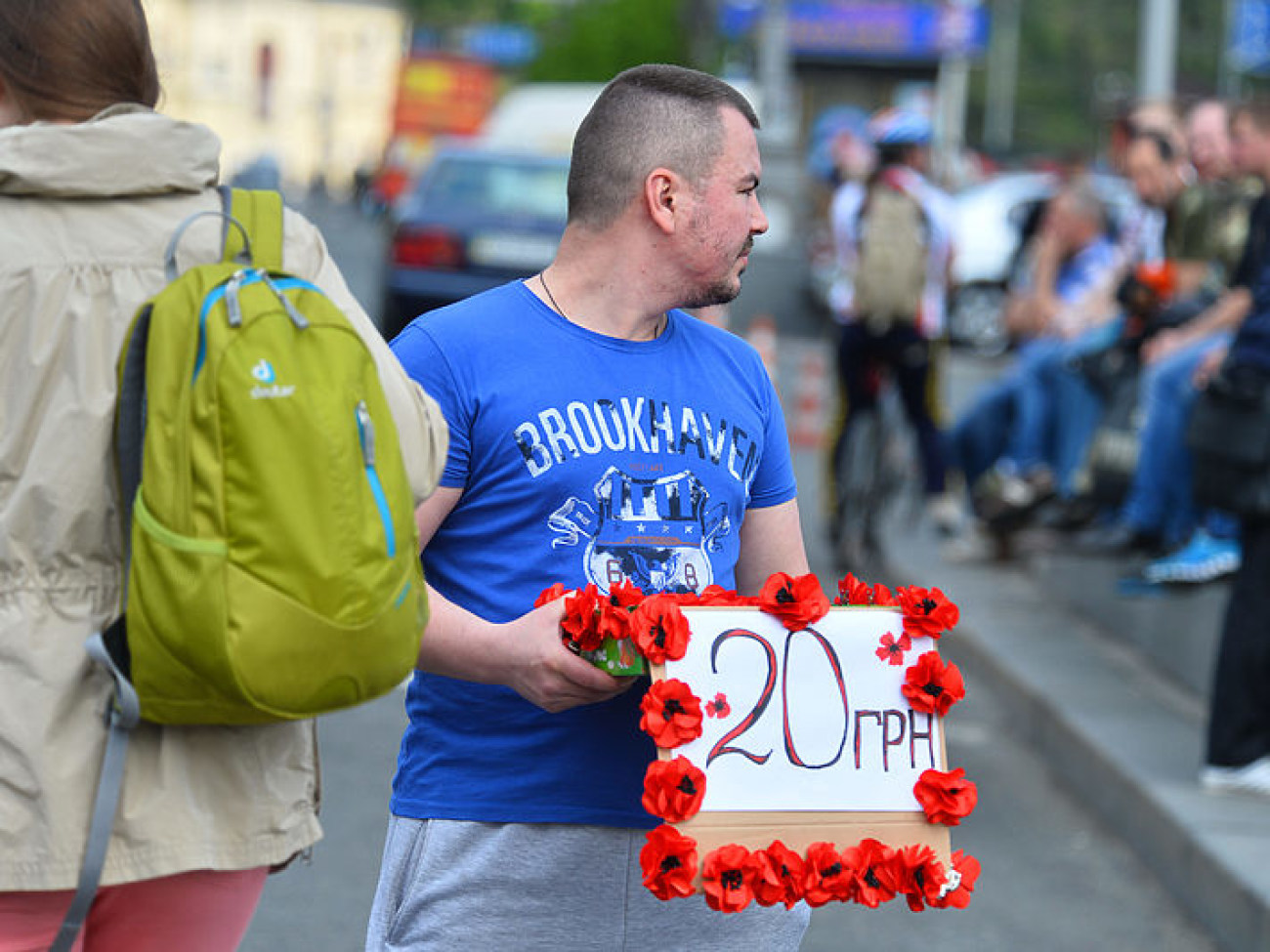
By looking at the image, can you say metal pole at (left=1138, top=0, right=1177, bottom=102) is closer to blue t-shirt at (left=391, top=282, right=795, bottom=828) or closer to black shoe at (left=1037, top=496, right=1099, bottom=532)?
black shoe at (left=1037, top=496, right=1099, bottom=532)

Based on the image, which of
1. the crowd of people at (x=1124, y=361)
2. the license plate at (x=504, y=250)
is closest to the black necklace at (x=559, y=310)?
the crowd of people at (x=1124, y=361)

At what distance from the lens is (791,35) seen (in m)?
55.4

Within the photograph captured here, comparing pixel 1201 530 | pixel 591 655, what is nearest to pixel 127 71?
pixel 591 655

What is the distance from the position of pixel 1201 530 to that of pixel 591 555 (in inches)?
232

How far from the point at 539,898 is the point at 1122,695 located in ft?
17.6

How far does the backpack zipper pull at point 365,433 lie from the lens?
2207 mm

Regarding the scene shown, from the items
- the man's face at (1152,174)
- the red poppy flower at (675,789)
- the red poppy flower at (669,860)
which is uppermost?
the red poppy flower at (675,789)

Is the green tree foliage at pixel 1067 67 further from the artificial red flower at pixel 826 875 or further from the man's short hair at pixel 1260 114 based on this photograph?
the artificial red flower at pixel 826 875

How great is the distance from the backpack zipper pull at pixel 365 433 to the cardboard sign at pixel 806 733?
19.1 inches

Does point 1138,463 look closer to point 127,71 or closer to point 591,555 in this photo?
point 591,555

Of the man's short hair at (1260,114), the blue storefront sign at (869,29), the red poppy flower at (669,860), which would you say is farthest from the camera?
the blue storefront sign at (869,29)

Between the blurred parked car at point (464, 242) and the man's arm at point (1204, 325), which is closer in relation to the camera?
the man's arm at point (1204, 325)

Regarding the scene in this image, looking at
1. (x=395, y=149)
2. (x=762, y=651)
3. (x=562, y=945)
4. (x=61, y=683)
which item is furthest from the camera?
(x=395, y=149)

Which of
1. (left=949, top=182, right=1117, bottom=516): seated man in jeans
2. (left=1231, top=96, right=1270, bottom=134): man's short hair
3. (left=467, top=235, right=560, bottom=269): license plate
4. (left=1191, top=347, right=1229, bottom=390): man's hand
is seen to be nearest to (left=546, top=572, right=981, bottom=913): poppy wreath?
(left=1191, top=347, right=1229, bottom=390): man's hand
